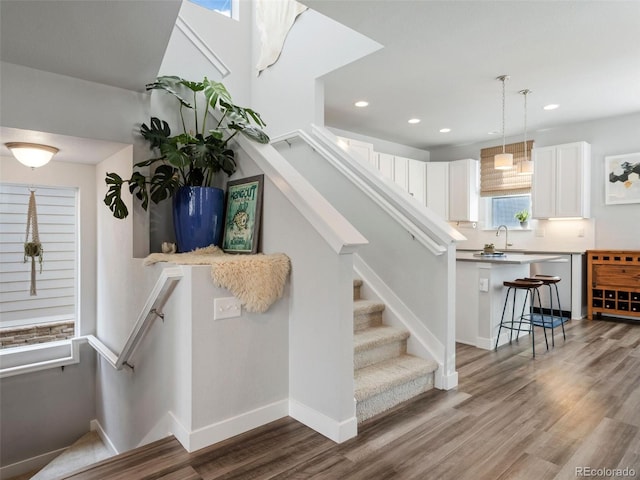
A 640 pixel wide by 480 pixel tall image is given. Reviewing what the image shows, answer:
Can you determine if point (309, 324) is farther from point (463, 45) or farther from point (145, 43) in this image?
point (463, 45)

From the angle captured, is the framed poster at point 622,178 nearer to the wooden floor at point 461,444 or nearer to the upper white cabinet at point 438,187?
the upper white cabinet at point 438,187

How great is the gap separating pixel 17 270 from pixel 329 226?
3495 millimetres

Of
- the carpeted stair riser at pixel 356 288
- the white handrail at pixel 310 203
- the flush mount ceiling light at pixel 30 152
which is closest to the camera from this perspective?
the white handrail at pixel 310 203

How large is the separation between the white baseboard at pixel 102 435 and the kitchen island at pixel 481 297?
11.6 ft

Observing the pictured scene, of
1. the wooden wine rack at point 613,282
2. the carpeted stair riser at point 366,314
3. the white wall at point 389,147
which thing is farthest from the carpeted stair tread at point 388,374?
the white wall at point 389,147

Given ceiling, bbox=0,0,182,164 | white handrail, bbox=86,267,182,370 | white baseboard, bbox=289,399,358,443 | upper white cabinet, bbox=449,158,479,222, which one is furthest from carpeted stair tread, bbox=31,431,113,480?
upper white cabinet, bbox=449,158,479,222

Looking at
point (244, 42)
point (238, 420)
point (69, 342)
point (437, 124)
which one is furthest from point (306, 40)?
point (69, 342)

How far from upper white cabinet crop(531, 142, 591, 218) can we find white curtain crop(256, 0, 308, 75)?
4.11 m

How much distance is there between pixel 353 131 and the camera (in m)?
6.27

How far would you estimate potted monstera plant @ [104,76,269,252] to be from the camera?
9.64 ft

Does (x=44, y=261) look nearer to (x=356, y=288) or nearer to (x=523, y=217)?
(x=356, y=288)

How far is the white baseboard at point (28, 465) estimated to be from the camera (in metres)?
3.62

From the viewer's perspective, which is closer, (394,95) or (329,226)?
(329,226)

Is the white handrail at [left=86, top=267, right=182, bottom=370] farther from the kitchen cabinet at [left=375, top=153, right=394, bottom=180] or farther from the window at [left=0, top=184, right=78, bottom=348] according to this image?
the kitchen cabinet at [left=375, top=153, right=394, bottom=180]
